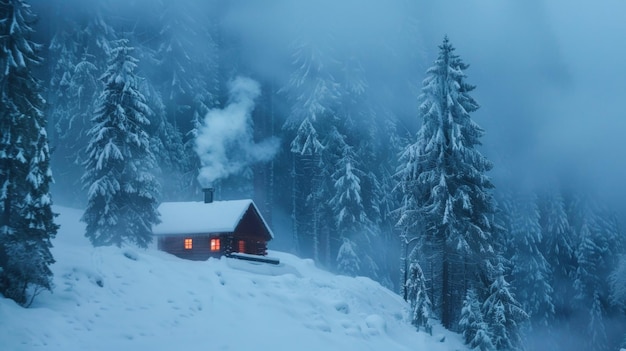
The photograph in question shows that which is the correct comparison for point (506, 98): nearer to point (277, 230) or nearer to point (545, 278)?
point (545, 278)

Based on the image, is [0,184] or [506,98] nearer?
[0,184]

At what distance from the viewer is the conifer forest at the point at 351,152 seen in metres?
27.6

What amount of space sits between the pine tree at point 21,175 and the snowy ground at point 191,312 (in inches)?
37.2

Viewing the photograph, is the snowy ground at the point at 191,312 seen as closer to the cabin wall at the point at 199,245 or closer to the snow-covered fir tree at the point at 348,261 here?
the cabin wall at the point at 199,245

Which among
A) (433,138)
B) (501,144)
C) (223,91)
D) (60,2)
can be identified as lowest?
(433,138)

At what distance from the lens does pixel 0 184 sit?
48.4 feet

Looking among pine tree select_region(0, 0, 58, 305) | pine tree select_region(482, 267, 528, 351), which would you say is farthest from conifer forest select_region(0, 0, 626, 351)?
pine tree select_region(0, 0, 58, 305)

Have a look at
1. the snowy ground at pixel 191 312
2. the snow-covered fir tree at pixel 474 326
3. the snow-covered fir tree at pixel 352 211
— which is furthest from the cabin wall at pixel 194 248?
the snow-covered fir tree at pixel 474 326

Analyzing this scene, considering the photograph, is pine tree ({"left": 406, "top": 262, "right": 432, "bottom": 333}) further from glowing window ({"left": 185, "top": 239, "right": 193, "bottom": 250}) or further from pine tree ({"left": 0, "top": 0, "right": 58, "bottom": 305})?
glowing window ({"left": 185, "top": 239, "right": 193, "bottom": 250})

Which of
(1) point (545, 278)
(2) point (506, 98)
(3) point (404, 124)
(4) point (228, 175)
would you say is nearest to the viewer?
(1) point (545, 278)

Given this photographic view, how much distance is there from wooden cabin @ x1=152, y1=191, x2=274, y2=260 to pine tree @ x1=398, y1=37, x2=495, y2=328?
1240cm

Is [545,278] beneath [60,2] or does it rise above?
beneath

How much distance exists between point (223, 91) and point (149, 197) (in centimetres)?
2547

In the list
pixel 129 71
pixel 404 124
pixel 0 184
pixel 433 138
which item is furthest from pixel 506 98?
pixel 0 184
